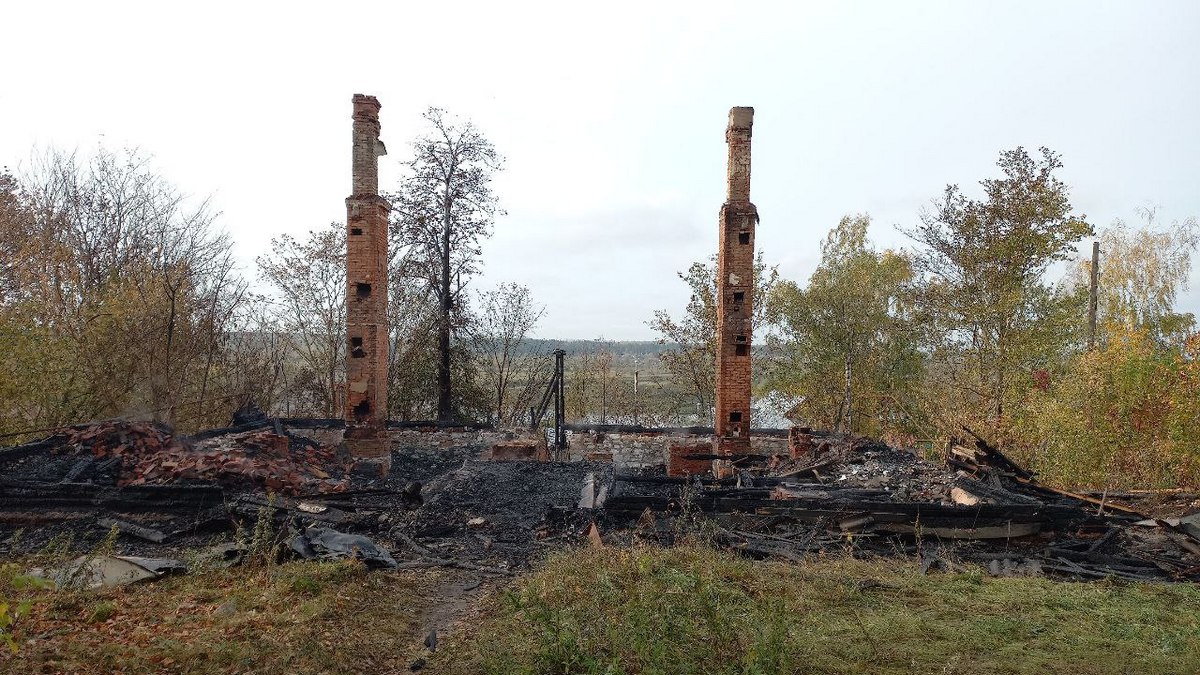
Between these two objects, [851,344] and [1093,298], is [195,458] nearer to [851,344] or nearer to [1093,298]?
[851,344]

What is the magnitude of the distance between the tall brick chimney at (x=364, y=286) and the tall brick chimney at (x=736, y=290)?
695cm

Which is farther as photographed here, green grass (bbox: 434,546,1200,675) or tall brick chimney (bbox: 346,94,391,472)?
tall brick chimney (bbox: 346,94,391,472)

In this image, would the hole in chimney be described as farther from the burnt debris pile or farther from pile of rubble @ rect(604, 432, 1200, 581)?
pile of rubble @ rect(604, 432, 1200, 581)

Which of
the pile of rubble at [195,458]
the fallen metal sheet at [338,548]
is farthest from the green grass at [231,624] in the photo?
the pile of rubble at [195,458]

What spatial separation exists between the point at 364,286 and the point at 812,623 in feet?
35.8

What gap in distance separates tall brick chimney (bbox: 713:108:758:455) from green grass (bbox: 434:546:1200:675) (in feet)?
21.4

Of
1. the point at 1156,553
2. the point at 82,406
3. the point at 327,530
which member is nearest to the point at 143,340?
the point at 82,406

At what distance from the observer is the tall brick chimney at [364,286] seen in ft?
44.7

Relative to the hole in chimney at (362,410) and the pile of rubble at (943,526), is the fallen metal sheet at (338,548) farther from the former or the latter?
the hole in chimney at (362,410)

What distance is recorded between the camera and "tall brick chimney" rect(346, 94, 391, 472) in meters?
13.6

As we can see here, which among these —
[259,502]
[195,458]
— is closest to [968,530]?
[259,502]

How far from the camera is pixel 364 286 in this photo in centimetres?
1373

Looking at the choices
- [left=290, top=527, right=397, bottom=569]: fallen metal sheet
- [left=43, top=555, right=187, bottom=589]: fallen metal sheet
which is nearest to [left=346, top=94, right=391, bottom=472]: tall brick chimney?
[left=290, top=527, right=397, bottom=569]: fallen metal sheet

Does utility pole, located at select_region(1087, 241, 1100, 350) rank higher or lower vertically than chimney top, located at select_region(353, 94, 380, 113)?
lower
